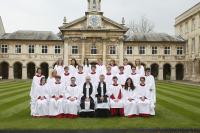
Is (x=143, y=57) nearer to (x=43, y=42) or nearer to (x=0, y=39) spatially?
(x=43, y=42)

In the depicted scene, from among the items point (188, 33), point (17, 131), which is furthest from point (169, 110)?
point (188, 33)

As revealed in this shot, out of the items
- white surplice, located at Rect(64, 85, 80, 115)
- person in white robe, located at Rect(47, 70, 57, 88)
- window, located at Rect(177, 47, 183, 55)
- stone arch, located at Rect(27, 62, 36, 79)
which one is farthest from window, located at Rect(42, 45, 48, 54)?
white surplice, located at Rect(64, 85, 80, 115)

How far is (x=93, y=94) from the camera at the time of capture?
16531 millimetres

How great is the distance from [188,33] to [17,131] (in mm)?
54248

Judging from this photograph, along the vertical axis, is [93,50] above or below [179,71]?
above

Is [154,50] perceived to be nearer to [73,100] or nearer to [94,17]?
[94,17]

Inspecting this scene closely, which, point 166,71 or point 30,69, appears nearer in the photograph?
point 30,69

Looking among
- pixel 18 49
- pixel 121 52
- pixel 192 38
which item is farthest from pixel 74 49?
pixel 192 38

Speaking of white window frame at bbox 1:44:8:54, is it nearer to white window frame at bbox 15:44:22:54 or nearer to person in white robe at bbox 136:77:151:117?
white window frame at bbox 15:44:22:54

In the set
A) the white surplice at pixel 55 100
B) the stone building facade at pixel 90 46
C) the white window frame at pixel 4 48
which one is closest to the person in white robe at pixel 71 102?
the white surplice at pixel 55 100

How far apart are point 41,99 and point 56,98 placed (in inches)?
27.3

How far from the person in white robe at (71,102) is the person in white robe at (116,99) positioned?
1.47 meters

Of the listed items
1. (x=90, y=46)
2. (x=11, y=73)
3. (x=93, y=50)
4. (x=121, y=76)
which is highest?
(x=90, y=46)

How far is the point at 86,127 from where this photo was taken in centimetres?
1317
